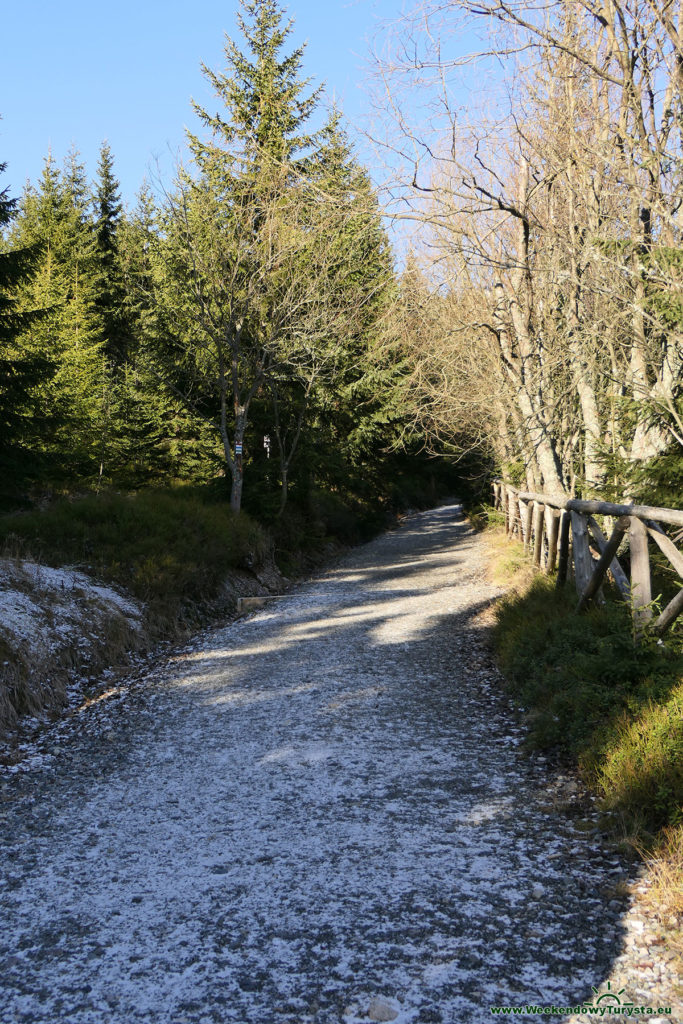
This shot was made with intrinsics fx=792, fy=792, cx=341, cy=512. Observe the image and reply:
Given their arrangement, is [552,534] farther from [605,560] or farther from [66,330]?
[66,330]

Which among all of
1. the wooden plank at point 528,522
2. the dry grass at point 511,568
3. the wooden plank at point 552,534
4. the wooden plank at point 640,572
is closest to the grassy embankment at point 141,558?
the dry grass at point 511,568

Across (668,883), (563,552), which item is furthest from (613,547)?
(668,883)

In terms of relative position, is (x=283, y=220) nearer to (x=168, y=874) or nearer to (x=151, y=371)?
(x=151, y=371)

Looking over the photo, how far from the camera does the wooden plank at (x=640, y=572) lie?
21.3 ft

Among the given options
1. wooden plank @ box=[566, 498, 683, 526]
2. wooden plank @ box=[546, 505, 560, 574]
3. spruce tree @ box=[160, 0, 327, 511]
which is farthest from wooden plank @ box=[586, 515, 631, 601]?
spruce tree @ box=[160, 0, 327, 511]

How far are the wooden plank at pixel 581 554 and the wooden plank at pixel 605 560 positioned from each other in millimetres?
475

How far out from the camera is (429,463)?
39.9 meters

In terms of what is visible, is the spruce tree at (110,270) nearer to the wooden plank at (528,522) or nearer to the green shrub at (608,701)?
the wooden plank at (528,522)

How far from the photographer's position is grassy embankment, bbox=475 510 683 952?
441cm

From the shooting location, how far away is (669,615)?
19.8ft

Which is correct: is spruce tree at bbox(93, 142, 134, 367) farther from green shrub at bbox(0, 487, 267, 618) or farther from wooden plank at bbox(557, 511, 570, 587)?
wooden plank at bbox(557, 511, 570, 587)

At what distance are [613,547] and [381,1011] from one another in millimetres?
4912

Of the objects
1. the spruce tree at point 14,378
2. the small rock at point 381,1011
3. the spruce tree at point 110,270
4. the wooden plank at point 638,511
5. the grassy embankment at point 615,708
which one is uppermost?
the spruce tree at point 110,270

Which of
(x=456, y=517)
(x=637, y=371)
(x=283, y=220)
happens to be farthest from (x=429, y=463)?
(x=637, y=371)
